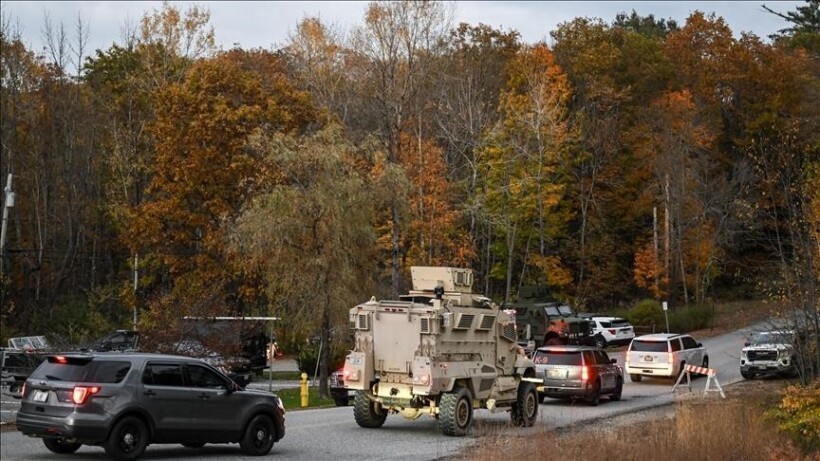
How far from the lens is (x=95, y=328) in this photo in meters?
43.1

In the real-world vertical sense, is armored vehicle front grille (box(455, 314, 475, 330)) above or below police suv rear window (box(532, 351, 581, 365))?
above

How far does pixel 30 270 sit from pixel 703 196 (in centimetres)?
3789

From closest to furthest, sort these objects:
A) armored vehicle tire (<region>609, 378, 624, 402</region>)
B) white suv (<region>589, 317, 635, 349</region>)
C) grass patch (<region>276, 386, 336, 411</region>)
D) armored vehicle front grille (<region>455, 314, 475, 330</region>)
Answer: armored vehicle front grille (<region>455, 314, 475, 330</region>)
grass patch (<region>276, 386, 336, 411</region>)
armored vehicle tire (<region>609, 378, 624, 402</region>)
white suv (<region>589, 317, 635, 349</region>)

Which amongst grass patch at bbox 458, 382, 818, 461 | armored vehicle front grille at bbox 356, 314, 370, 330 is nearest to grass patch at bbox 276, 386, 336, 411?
armored vehicle front grille at bbox 356, 314, 370, 330

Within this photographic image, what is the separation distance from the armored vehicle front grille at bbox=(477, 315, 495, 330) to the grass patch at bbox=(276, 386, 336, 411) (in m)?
8.28

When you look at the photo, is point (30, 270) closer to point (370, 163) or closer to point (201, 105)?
point (201, 105)

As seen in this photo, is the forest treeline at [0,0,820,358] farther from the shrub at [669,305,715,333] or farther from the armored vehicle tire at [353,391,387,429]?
the armored vehicle tire at [353,391,387,429]

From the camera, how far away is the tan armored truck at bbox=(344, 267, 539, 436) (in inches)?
862

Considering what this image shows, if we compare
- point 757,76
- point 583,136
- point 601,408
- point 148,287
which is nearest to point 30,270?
point 148,287

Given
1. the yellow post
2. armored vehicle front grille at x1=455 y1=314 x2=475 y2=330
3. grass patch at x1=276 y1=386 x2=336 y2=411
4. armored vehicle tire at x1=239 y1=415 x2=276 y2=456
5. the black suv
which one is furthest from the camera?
grass patch at x1=276 y1=386 x2=336 y2=411

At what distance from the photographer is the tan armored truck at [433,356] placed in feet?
71.9

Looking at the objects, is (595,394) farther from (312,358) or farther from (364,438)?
(312,358)

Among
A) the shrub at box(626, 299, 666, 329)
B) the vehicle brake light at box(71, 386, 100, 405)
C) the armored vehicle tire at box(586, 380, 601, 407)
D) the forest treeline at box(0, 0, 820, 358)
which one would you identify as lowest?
the armored vehicle tire at box(586, 380, 601, 407)

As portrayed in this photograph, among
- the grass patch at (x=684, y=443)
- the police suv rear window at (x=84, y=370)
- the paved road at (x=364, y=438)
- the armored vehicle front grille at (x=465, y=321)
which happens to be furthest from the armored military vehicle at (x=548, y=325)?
the police suv rear window at (x=84, y=370)
